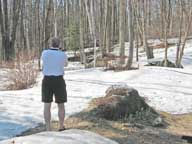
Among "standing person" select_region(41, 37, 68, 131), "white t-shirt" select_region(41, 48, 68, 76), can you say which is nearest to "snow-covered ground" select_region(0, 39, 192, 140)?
"standing person" select_region(41, 37, 68, 131)

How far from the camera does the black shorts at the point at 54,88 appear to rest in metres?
9.31

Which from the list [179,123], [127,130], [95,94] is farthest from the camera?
[95,94]

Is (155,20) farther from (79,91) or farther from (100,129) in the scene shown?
(100,129)

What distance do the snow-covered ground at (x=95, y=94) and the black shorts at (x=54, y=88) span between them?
1053 millimetres

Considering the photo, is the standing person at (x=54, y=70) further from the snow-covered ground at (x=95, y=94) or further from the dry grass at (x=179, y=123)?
the dry grass at (x=179, y=123)

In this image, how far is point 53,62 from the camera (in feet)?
30.5

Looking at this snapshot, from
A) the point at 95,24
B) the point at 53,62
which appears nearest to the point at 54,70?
the point at 53,62

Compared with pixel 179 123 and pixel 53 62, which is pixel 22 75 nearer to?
pixel 179 123

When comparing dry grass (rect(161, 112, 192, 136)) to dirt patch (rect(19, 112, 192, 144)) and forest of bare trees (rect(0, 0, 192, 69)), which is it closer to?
dirt patch (rect(19, 112, 192, 144))

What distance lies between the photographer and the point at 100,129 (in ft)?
33.0

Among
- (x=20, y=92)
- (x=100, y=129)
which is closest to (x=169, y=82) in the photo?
(x=20, y=92)

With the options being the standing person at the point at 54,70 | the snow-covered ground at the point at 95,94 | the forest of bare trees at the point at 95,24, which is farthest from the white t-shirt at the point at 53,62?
the forest of bare trees at the point at 95,24

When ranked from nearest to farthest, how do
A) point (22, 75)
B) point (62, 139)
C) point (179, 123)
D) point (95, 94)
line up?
point (62, 139) < point (179, 123) < point (95, 94) < point (22, 75)

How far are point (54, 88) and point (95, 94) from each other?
4.00m
